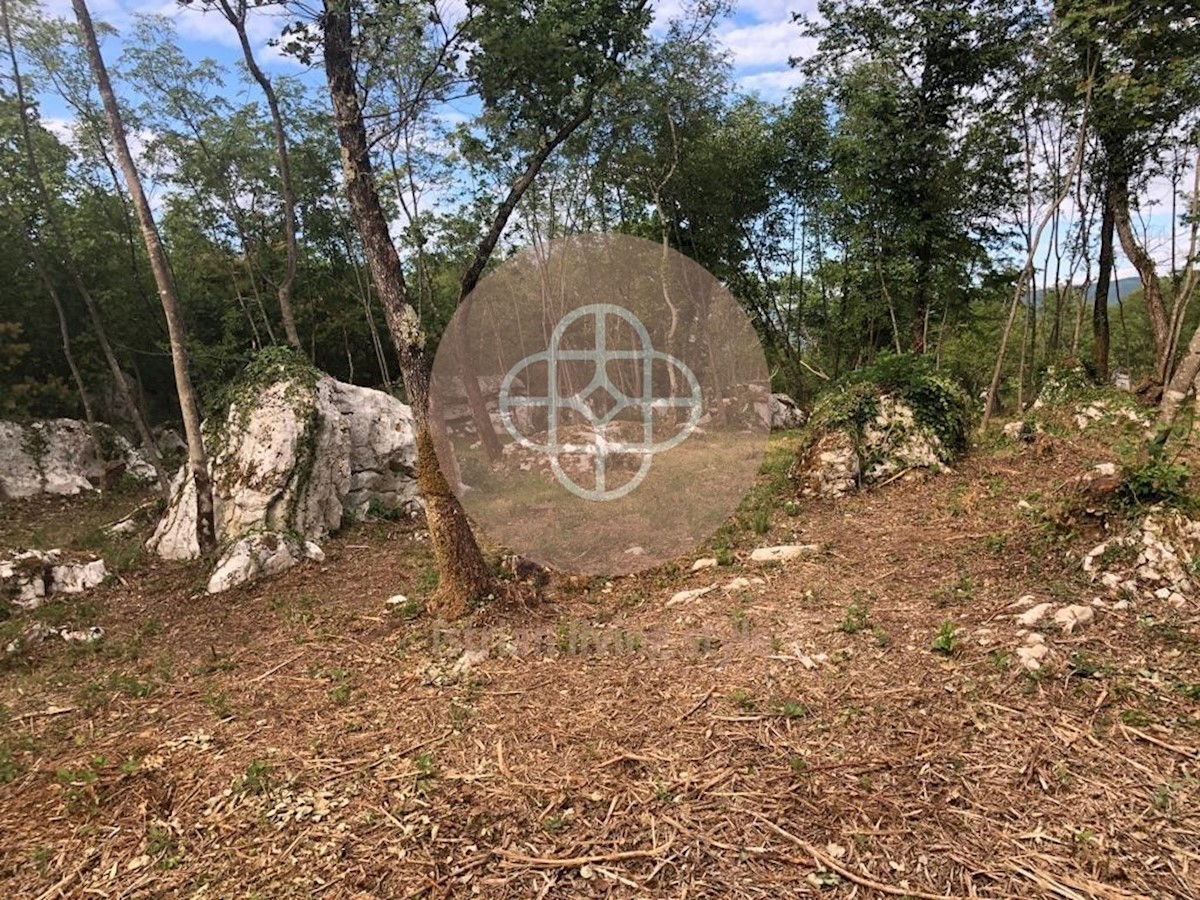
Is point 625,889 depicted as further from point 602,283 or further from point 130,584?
point 602,283

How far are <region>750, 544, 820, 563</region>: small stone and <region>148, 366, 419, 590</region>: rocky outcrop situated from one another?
16.2 ft

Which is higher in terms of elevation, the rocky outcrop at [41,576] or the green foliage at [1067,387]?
the green foliage at [1067,387]

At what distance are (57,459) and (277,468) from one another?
29.2 ft

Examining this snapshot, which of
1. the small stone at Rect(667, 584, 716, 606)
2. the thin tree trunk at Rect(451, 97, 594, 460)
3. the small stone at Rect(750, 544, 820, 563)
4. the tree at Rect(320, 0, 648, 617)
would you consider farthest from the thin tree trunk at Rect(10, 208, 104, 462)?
the small stone at Rect(750, 544, 820, 563)

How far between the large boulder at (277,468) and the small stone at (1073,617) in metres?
7.38

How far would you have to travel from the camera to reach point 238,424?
29.0ft

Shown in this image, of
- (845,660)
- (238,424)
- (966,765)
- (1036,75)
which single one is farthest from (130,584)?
(1036,75)

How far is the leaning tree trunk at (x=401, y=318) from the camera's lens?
5059mm

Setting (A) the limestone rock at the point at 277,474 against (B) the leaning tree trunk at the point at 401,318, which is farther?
(A) the limestone rock at the point at 277,474

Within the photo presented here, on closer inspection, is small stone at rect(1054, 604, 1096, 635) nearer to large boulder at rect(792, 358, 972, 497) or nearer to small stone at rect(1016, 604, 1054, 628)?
small stone at rect(1016, 604, 1054, 628)

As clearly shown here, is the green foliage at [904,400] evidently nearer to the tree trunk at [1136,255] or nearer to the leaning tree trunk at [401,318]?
the leaning tree trunk at [401,318]

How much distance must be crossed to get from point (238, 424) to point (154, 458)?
624 centimetres

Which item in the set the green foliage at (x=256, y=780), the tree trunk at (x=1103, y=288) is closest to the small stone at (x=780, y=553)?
the green foliage at (x=256, y=780)

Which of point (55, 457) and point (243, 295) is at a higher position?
Result: point (243, 295)
